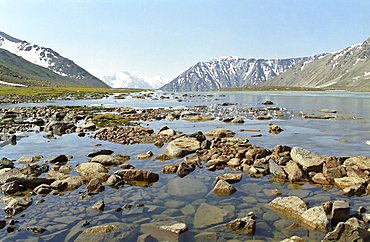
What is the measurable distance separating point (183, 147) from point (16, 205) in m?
13.0

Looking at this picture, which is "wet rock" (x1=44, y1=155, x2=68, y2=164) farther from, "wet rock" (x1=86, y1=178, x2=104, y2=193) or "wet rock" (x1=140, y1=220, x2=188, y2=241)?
"wet rock" (x1=140, y1=220, x2=188, y2=241)


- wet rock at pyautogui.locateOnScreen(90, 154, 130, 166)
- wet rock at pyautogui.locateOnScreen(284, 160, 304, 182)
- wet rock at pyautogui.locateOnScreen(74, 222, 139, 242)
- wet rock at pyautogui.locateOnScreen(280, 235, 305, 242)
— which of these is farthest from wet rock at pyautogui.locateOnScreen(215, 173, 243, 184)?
wet rock at pyautogui.locateOnScreen(90, 154, 130, 166)

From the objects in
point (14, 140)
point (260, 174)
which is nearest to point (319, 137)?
point (260, 174)

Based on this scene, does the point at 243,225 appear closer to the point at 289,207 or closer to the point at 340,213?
the point at 289,207

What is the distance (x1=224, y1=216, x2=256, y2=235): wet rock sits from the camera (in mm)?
10031

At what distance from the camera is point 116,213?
11.4 metres

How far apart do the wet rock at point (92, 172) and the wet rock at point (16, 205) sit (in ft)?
11.4

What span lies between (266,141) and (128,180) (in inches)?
610

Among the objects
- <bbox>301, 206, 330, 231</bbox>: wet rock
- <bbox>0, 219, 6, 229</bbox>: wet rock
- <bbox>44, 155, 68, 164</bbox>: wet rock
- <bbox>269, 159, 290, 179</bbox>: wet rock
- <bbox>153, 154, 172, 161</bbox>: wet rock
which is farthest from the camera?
<bbox>153, 154, 172, 161</bbox>: wet rock

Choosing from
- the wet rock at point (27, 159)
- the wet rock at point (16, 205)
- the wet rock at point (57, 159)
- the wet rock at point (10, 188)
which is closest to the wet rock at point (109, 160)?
the wet rock at point (57, 159)

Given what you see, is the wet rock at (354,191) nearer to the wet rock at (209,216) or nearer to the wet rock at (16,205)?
the wet rock at (209,216)

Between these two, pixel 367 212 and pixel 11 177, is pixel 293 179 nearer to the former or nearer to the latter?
pixel 367 212

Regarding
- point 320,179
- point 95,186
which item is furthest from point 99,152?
point 320,179

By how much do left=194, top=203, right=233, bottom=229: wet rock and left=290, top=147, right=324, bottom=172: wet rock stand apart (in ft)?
25.2
